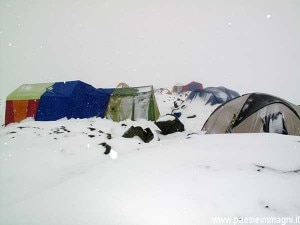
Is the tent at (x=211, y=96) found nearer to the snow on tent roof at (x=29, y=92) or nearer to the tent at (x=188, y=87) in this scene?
the snow on tent roof at (x=29, y=92)

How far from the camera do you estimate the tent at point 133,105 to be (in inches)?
588

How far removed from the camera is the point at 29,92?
14930 mm

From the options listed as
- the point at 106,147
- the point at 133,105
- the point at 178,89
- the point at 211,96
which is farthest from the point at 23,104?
the point at 178,89

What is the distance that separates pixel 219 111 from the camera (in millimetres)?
9906

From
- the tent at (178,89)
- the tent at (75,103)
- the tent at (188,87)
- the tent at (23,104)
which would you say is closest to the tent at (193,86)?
the tent at (188,87)

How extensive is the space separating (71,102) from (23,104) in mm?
3017

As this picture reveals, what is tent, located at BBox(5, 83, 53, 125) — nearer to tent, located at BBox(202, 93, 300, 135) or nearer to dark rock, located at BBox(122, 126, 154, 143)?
dark rock, located at BBox(122, 126, 154, 143)

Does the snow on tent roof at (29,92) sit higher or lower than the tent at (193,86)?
higher

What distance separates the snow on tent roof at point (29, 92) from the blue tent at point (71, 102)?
Result: 0.44 metres

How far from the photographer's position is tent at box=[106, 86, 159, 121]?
14.9 metres

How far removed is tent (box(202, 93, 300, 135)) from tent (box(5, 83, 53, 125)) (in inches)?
426

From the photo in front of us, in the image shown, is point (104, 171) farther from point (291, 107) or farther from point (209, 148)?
point (291, 107)

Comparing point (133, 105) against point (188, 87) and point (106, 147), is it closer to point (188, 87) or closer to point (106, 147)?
point (106, 147)

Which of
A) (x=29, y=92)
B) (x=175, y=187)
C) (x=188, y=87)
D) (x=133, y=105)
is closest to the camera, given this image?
(x=175, y=187)
